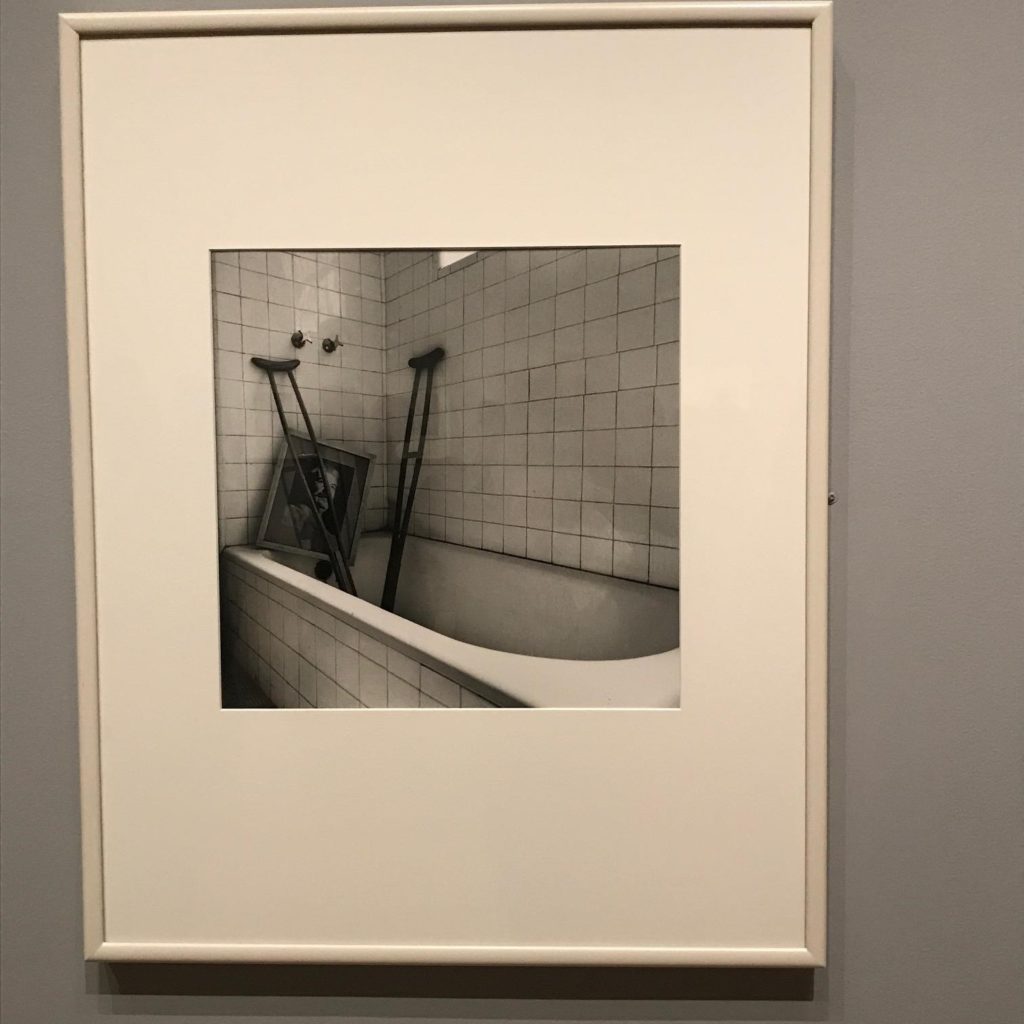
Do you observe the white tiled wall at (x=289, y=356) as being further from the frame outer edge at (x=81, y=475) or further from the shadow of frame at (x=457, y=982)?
the shadow of frame at (x=457, y=982)

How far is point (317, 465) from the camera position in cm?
64

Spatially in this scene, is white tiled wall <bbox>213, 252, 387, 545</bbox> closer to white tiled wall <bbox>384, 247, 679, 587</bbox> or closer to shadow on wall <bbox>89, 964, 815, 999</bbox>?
white tiled wall <bbox>384, 247, 679, 587</bbox>

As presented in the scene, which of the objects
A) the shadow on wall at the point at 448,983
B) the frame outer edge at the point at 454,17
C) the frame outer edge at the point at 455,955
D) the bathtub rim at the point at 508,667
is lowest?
the shadow on wall at the point at 448,983

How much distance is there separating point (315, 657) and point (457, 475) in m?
0.22

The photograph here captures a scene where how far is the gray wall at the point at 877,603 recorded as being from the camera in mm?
667

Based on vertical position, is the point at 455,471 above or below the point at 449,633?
above

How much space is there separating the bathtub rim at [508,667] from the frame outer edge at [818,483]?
133 mm

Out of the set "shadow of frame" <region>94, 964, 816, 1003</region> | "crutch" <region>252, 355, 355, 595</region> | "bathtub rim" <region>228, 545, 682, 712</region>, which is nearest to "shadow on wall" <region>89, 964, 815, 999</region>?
"shadow of frame" <region>94, 964, 816, 1003</region>

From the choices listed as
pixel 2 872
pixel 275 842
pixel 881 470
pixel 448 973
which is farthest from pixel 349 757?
pixel 881 470

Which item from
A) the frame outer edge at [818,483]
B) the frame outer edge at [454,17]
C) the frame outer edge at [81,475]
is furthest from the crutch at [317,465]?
the frame outer edge at [818,483]

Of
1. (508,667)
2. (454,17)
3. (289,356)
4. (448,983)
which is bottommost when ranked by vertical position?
(448,983)

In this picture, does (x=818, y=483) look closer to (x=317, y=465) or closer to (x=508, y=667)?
(x=508, y=667)

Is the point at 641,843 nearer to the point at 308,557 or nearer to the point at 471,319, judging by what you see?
the point at 308,557

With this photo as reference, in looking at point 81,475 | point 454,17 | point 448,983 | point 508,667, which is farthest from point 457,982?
point 454,17
